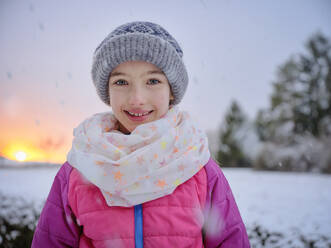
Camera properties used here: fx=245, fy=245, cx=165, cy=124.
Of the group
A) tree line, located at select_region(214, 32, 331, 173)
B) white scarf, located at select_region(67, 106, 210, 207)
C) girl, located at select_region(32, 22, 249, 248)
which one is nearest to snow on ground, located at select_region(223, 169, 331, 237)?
girl, located at select_region(32, 22, 249, 248)

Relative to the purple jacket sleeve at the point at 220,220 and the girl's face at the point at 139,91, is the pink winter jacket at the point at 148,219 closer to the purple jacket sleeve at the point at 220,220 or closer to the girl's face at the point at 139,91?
the purple jacket sleeve at the point at 220,220

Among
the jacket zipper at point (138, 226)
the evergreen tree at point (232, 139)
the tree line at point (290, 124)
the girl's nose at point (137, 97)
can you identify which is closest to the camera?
the jacket zipper at point (138, 226)

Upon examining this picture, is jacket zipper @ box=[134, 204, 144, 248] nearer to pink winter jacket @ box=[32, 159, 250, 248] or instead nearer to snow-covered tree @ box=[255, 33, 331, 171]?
pink winter jacket @ box=[32, 159, 250, 248]

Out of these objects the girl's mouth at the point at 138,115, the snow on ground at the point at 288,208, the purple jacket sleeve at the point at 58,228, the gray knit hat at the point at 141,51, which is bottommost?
the snow on ground at the point at 288,208

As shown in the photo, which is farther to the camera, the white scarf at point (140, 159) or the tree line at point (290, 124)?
the tree line at point (290, 124)

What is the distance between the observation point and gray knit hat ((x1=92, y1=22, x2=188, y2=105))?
138 cm

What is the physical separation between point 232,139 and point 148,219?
16375 millimetres

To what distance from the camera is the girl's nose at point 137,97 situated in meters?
1.32

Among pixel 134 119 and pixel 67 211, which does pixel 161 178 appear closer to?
pixel 134 119

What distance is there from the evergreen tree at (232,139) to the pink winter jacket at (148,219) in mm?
14699

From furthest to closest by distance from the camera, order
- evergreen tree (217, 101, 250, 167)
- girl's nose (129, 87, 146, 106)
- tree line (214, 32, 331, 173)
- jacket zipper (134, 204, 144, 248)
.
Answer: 1. evergreen tree (217, 101, 250, 167)
2. tree line (214, 32, 331, 173)
3. girl's nose (129, 87, 146, 106)
4. jacket zipper (134, 204, 144, 248)

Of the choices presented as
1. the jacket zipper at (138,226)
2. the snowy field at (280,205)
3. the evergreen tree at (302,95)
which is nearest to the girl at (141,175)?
the jacket zipper at (138,226)

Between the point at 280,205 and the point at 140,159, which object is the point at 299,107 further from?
the point at 140,159

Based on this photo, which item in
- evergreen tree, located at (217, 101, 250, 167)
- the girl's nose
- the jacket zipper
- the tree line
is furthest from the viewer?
evergreen tree, located at (217, 101, 250, 167)
